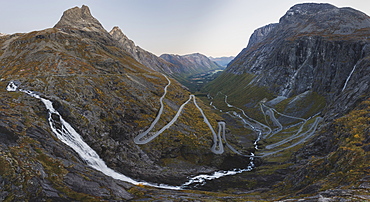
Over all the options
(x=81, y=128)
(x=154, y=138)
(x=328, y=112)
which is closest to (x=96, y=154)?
(x=81, y=128)

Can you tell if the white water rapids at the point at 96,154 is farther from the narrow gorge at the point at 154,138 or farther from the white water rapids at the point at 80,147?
the narrow gorge at the point at 154,138

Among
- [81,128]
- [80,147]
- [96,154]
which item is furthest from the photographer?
[81,128]

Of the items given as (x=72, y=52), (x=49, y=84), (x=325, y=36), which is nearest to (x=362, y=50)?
(x=325, y=36)

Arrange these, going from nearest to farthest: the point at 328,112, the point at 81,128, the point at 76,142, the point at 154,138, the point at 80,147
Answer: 1. the point at 80,147
2. the point at 76,142
3. the point at 81,128
4. the point at 154,138
5. the point at 328,112

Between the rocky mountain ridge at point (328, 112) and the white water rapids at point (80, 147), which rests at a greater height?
the white water rapids at point (80, 147)

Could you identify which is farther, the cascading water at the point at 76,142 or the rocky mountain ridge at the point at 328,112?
the cascading water at the point at 76,142

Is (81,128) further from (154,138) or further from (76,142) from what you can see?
(154,138)

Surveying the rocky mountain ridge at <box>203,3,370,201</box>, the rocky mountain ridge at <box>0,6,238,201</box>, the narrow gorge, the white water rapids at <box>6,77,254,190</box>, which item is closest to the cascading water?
the white water rapids at <box>6,77,254,190</box>

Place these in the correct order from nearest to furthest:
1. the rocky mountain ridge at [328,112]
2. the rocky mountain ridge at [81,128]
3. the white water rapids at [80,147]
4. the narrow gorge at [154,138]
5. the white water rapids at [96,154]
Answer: the rocky mountain ridge at [81,128] → the narrow gorge at [154,138] → the rocky mountain ridge at [328,112] → the white water rapids at [80,147] → the white water rapids at [96,154]

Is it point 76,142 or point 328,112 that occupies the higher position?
point 76,142

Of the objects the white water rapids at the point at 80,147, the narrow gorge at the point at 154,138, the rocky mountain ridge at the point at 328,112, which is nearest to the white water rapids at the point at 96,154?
the white water rapids at the point at 80,147

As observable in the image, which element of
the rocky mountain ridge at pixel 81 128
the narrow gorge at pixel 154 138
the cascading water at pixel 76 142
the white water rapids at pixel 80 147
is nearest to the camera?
the rocky mountain ridge at pixel 81 128
